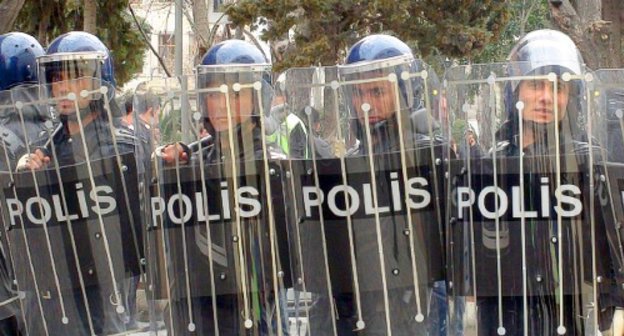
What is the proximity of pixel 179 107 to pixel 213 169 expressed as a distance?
0.32 m

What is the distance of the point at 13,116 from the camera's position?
5207 mm

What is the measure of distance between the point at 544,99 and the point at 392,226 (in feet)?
2.62

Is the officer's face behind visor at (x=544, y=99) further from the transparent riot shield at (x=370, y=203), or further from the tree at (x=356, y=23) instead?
the tree at (x=356, y=23)

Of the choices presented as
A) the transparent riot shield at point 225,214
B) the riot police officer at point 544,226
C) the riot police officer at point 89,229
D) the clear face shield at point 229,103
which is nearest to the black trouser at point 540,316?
the riot police officer at point 544,226

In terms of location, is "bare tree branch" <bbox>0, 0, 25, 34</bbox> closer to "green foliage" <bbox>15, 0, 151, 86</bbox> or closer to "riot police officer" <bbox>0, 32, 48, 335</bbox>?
"green foliage" <bbox>15, 0, 151, 86</bbox>

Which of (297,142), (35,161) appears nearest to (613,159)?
(297,142)

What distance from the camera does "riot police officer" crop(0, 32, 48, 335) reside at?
5.19m

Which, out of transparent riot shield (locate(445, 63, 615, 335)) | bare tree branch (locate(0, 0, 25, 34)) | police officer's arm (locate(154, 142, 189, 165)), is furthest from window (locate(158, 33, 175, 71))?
transparent riot shield (locate(445, 63, 615, 335))

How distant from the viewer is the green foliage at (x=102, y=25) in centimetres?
1378

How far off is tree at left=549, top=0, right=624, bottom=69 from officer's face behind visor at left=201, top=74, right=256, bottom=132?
6.35m

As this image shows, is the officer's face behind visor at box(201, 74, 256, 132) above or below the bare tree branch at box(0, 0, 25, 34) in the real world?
below

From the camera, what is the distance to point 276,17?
547 inches

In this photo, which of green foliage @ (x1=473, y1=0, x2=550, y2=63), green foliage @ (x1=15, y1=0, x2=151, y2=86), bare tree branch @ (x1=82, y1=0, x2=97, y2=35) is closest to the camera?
bare tree branch @ (x1=82, y1=0, x2=97, y2=35)

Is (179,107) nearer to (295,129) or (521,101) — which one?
(295,129)
